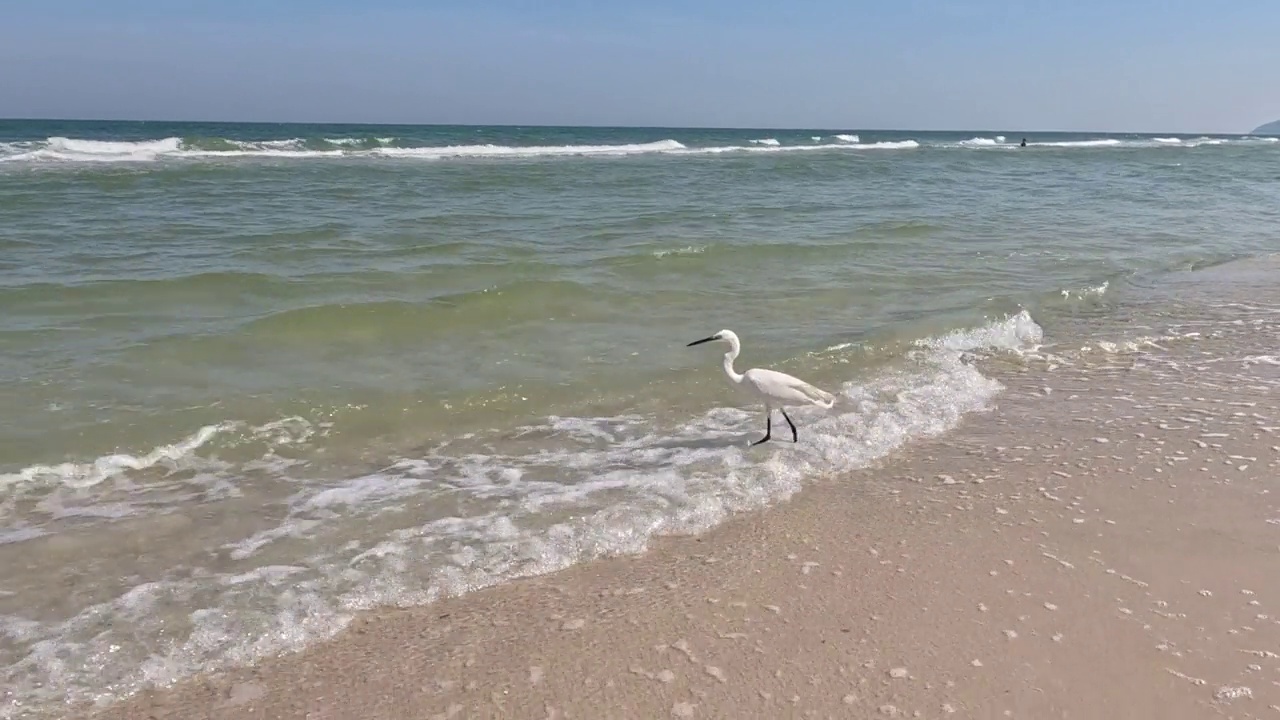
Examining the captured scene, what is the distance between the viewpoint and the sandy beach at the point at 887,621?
3047 millimetres

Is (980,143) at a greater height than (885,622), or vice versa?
(980,143)

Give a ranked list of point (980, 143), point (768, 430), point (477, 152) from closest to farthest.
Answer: point (768, 430)
point (477, 152)
point (980, 143)

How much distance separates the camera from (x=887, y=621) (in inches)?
137

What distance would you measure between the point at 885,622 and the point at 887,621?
11mm

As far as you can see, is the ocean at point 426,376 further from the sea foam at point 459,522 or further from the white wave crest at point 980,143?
the white wave crest at point 980,143

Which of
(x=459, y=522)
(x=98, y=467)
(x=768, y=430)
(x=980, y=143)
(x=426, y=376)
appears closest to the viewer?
(x=459, y=522)

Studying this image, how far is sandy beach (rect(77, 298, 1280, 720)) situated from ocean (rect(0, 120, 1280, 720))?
304 mm

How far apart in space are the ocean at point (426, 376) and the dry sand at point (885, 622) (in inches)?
13.5

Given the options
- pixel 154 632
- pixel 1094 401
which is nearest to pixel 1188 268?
pixel 1094 401

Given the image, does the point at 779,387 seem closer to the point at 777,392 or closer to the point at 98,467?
the point at 777,392

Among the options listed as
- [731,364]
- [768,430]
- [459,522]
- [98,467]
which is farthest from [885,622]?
[98,467]

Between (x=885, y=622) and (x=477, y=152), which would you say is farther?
(x=477, y=152)

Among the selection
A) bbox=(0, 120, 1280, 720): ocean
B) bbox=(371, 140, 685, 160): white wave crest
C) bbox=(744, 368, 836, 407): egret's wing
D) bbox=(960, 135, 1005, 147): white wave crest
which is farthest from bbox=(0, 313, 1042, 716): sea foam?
bbox=(960, 135, 1005, 147): white wave crest

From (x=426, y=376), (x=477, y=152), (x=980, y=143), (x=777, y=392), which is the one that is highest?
(x=980, y=143)
